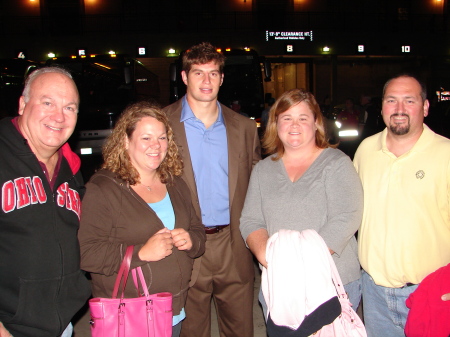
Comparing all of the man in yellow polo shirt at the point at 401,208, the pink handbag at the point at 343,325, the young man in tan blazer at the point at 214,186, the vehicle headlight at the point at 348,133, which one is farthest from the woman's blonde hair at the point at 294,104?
the vehicle headlight at the point at 348,133

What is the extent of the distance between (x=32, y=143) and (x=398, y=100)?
2333 millimetres

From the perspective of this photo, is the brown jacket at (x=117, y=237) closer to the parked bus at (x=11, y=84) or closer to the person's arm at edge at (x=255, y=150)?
the person's arm at edge at (x=255, y=150)

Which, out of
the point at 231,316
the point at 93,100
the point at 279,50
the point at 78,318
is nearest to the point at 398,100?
the point at 231,316

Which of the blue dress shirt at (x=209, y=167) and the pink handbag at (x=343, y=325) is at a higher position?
the blue dress shirt at (x=209, y=167)

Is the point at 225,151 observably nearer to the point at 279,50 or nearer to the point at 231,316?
the point at 231,316

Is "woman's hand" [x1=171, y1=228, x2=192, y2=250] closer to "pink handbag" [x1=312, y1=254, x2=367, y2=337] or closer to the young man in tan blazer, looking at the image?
the young man in tan blazer

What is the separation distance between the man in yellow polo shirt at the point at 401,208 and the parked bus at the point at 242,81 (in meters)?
8.51

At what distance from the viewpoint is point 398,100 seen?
2.59 metres

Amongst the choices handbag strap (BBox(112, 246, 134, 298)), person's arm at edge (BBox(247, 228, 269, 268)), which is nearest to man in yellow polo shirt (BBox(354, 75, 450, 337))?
person's arm at edge (BBox(247, 228, 269, 268))

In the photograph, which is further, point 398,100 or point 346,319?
point 398,100

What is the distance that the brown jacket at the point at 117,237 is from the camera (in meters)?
2.21

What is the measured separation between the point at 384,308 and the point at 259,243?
970mm

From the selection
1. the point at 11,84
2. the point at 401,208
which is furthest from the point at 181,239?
the point at 11,84

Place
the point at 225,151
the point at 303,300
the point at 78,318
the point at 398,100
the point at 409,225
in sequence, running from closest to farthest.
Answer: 1. the point at 303,300
2. the point at 409,225
3. the point at 398,100
4. the point at 225,151
5. the point at 78,318
